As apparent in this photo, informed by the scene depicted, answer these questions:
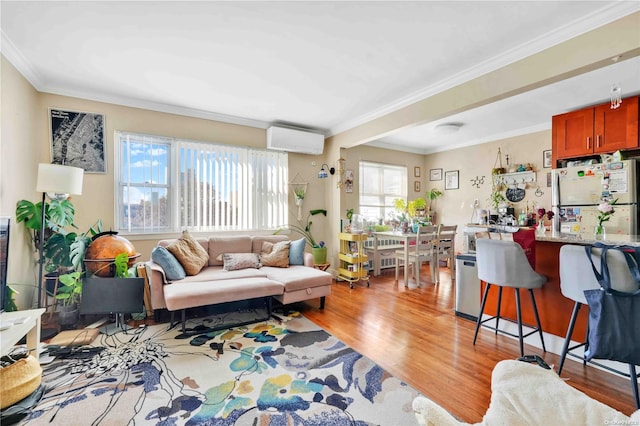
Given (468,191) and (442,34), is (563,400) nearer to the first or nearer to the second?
(442,34)

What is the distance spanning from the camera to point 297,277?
3.11 metres

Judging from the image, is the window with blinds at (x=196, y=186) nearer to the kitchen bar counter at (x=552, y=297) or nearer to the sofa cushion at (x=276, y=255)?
the sofa cushion at (x=276, y=255)

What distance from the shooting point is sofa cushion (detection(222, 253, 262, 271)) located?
134 inches

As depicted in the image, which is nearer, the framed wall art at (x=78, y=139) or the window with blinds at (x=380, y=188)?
the framed wall art at (x=78, y=139)

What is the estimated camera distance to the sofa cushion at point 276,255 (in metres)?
3.62

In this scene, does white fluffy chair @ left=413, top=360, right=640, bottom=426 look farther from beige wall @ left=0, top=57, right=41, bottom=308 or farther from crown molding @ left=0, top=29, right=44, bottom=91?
crown molding @ left=0, top=29, right=44, bottom=91

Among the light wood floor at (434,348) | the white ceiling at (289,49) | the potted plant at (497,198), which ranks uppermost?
the white ceiling at (289,49)

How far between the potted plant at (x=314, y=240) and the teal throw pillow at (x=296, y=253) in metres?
0.70

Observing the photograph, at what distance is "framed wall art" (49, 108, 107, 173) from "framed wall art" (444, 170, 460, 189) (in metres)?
6.14

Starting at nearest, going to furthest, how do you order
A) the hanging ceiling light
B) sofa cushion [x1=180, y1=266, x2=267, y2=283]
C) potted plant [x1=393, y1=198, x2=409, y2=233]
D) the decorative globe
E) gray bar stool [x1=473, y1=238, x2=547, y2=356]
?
the hanging ceiling light
gray bar stool [x1=473, y1=238, x2=547, y2=356]
the decorative globe
sofa cushion [x1=180, y1=266, x2=267, y2=283]
potted plant [x1=393, y1=198, x2=409, y2=233]

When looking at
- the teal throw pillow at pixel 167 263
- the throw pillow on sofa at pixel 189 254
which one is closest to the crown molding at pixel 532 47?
the throw pillow on sofa at pixel 189 254

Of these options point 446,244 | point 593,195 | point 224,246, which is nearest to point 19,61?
point 224,246

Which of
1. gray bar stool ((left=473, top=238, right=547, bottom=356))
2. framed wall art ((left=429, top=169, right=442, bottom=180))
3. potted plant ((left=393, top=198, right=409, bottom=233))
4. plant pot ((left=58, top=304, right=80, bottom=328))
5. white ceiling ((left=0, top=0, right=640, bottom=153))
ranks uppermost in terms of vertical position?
white ceiling ((left=0, top=0, right=640, bottom=153))

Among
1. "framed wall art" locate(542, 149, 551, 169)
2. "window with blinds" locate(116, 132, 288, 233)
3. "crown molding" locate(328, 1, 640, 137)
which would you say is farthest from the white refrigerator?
"window with blinds" locate(116, 132, 288, 233)
